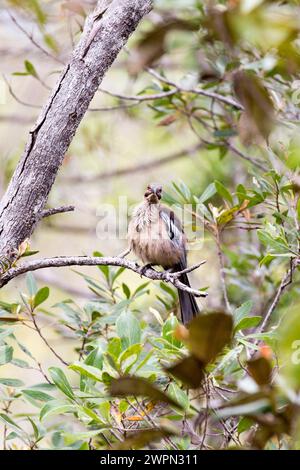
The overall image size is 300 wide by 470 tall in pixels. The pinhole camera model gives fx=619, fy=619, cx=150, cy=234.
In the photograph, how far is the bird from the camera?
3039 millimetres

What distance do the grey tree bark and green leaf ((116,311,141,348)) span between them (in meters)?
0.37

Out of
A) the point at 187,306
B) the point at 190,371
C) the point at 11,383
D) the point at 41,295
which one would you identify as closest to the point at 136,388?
the point at 190,371

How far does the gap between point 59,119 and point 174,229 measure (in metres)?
1.38

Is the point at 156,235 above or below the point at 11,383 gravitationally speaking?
above

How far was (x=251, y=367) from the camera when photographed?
816 millimetres

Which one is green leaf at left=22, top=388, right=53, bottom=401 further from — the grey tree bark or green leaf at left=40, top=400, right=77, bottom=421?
the grey tree bark

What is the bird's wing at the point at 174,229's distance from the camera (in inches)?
121

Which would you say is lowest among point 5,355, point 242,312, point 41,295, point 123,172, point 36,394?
point 36,394

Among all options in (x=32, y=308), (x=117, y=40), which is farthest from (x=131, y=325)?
(x=117, y=40)

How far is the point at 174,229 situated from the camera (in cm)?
308

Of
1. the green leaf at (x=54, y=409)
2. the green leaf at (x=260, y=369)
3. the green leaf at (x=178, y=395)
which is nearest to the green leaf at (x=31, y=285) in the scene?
the green leaf at (x=54, y=409)

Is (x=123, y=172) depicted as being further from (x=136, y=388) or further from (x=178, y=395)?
(x=136, y=388)

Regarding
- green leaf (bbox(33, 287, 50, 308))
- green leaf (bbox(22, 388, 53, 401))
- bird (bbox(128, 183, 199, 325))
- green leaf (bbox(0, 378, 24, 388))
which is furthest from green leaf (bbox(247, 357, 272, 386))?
bird (bbox(128, 183, 199, 325))

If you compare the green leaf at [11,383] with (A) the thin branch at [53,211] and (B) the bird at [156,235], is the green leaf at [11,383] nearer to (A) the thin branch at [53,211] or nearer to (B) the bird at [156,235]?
(A) the thin branch at [53,211]
